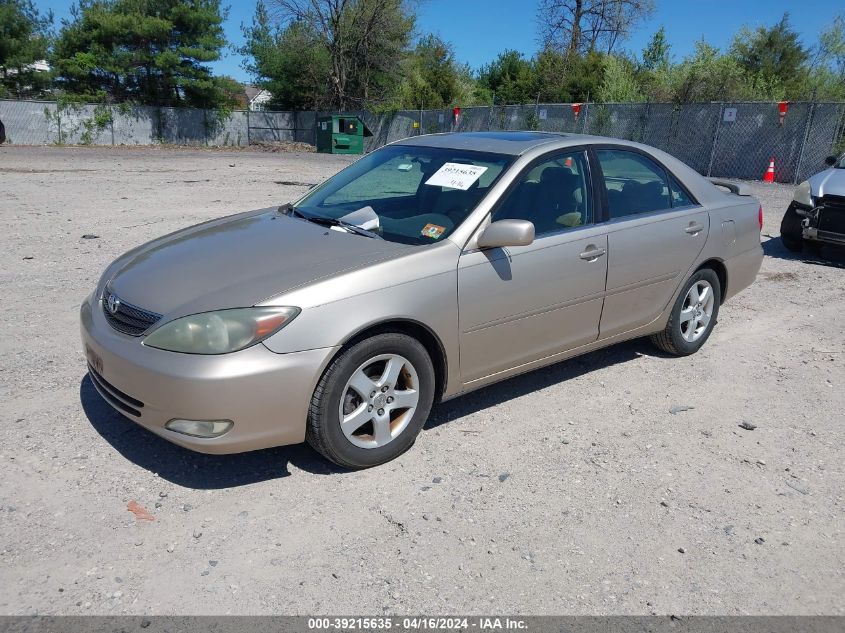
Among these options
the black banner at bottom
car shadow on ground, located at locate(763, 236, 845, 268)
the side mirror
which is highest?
the side mirror

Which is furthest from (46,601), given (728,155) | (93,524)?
(728,155)

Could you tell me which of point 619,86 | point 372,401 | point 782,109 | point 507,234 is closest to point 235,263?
point 372,401

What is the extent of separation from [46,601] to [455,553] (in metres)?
1.58

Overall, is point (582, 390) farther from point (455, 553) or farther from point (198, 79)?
point (198, 79)

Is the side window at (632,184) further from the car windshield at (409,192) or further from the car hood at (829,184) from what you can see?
the car hood at (829,184)

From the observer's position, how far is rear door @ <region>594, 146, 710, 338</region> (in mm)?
4465

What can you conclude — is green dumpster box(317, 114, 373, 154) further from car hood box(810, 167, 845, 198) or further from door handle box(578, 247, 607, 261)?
door handle box(578, 247, 607, 261)

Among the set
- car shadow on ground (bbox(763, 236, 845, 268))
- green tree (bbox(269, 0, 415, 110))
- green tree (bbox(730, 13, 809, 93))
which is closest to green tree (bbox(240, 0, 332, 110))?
green tree (bbox(269, 0, 415, 110))

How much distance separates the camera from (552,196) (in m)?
4.24

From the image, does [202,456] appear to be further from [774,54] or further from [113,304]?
[774,54]

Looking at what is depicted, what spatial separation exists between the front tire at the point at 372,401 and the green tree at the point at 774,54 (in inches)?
1260

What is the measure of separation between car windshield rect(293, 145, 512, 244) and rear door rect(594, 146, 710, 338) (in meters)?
0.91

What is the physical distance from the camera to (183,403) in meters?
3.01

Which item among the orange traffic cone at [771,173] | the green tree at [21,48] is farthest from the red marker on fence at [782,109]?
the green tree at [21,48]
